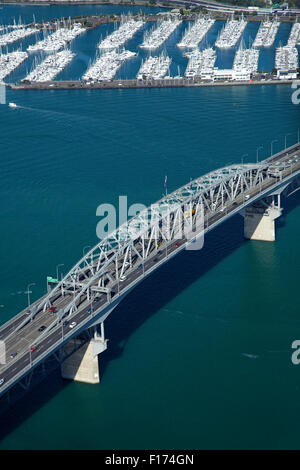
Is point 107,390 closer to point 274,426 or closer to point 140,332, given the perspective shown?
point 140,332

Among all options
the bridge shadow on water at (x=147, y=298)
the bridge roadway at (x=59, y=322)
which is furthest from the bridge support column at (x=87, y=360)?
the bridge roadway at (x=59, y=322)

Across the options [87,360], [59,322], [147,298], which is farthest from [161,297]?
[59,322]

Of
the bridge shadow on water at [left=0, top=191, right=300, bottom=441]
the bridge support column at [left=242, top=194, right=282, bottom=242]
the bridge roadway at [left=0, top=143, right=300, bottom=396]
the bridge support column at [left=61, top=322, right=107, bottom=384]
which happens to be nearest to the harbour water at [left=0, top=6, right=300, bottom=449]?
the bridge shadow on water at [left=0, top=191, right=300, bottom=441]

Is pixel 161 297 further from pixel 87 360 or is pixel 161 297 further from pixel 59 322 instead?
pixel 59 322

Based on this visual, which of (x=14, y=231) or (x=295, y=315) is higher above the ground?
(x=14, y=231)
